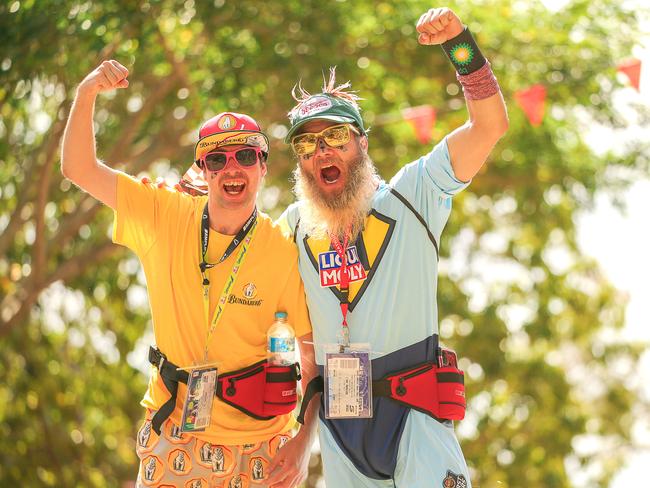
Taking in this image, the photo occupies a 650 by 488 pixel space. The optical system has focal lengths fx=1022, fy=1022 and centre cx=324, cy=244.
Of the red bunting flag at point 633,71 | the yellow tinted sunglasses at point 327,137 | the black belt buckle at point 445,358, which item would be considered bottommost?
the black belt buckle at point 445,358

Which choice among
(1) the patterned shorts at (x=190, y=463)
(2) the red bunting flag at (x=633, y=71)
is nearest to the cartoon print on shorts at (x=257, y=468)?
(1) the patterned shorts at (x=190, y=463)

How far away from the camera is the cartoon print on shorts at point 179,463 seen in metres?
4.39

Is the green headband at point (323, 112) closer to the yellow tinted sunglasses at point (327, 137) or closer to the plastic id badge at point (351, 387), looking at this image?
the yellow tinted sunglasses at point (327, 137)

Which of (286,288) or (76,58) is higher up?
(76,58)

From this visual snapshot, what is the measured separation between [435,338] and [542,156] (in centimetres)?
808

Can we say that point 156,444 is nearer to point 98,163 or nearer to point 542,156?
point 98,163

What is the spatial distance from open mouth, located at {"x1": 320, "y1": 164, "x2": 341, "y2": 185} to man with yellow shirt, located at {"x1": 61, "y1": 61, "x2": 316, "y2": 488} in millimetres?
307

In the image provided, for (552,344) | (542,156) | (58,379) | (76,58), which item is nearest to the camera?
(76,58)

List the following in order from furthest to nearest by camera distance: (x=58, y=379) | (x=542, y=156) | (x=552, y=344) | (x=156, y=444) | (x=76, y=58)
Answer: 1. (x=552, y=344)
2. (x=58, y=379)
3. (x=542, y=156)
4. (x=76, y=58)
5. (x=156, y=444)

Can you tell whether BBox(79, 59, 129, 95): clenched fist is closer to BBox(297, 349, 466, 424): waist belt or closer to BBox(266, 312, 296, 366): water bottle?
BBox(266, 312, 296, 366): water bottle

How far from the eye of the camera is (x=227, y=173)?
4.50 meters

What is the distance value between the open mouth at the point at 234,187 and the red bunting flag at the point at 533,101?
5885 millimetres

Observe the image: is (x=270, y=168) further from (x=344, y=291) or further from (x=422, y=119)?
(x=344, y=291)

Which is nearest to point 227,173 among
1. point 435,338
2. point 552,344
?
point 435,338
